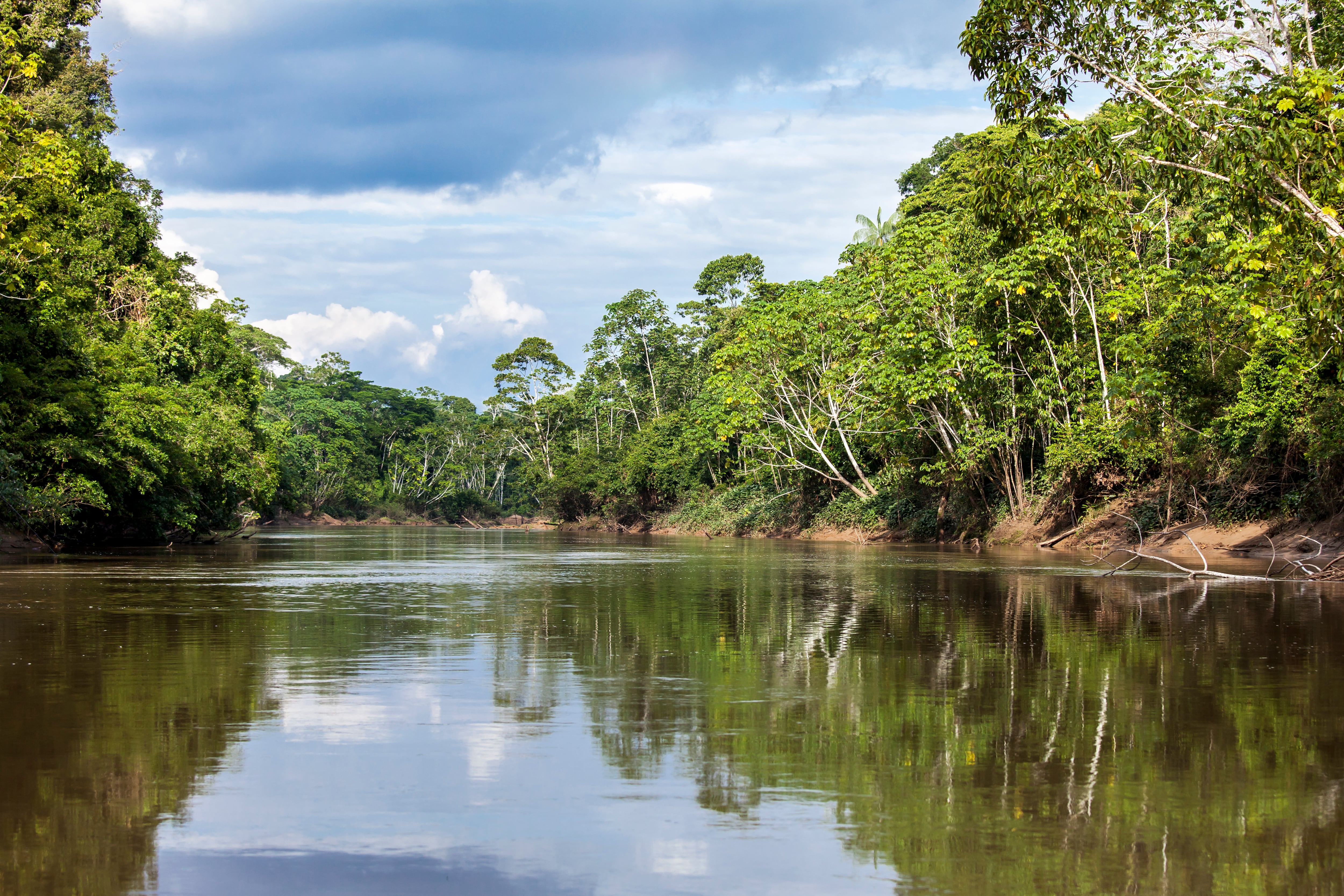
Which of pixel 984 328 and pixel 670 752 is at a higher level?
pixel 984 328

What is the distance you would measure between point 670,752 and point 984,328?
25.8 m

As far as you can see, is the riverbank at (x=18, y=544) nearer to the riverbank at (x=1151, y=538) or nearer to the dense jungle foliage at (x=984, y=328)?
the dense jungle foliage at (x=984, y=328)

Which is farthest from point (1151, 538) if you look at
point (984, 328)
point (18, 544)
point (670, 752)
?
point (18, 544)

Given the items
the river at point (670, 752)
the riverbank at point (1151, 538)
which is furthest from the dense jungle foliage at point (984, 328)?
the river at point (670, 752)

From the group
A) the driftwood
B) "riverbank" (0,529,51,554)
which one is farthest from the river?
"riverbank" (0,529,51,554)

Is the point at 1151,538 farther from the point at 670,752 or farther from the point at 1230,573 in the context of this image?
the point at 670,752

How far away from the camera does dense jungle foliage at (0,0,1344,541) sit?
13820mm

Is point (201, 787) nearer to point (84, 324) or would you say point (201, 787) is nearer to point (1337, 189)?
point (1337, 189)

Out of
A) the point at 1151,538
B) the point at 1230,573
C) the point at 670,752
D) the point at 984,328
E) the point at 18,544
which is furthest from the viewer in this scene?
the point at 984,328

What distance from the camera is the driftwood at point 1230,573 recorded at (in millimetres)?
15961

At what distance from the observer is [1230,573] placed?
717 inches

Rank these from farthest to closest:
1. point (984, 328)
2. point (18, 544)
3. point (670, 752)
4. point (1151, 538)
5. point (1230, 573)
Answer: point (984, 328) → point (1151, 538) → point (18, 544) → point (1230, 573) → point (670, 752)

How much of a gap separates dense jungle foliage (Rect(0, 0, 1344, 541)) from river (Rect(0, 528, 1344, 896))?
593 centimetres

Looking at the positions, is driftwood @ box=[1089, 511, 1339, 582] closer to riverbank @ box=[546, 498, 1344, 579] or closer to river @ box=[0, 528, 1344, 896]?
riverbank @ box=[546, 498, 1344, 579]
